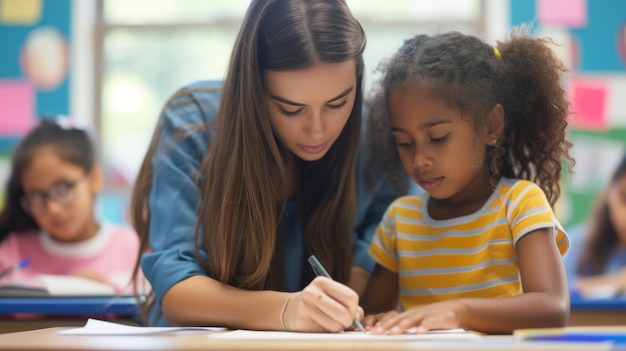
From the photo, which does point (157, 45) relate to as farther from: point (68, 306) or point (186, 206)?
point (186, 206)

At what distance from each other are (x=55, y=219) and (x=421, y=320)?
1846mm

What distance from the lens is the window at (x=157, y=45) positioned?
A: 13.2ft

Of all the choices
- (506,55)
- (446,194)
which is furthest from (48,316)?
(506,55)

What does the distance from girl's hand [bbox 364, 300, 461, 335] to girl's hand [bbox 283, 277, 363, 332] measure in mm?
41

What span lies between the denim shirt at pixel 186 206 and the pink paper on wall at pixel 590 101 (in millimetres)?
2542

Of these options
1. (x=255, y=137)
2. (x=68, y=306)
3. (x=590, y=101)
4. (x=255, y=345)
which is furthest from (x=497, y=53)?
(x=590, y=101)

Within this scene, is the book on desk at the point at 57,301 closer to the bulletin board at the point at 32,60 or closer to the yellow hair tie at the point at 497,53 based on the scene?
the yellow hair tie at the point at 497,53

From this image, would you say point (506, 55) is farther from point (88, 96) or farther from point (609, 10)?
point (88, 96)

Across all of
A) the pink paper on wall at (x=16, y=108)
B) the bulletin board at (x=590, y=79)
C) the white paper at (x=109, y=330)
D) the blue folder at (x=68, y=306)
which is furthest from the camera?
the pink paper on wall at (x=16, y=108)

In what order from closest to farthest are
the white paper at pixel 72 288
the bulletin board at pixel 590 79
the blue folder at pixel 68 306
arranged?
the blue folder at pixel 68 306 → the white paper at pixel 72 288 → the bulletin board at pixel 590 79

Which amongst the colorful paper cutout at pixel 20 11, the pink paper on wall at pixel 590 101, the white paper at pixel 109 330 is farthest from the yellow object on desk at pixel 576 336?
the colorful paper cutout at pixel 20 11

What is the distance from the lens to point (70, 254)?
259cm

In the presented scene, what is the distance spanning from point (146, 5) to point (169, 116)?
2.75m

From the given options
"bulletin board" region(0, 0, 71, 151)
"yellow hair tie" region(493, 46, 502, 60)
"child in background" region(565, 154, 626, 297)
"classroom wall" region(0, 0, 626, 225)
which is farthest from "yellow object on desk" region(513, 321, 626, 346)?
"bulletin board" region(0, 0, 71, 151)
